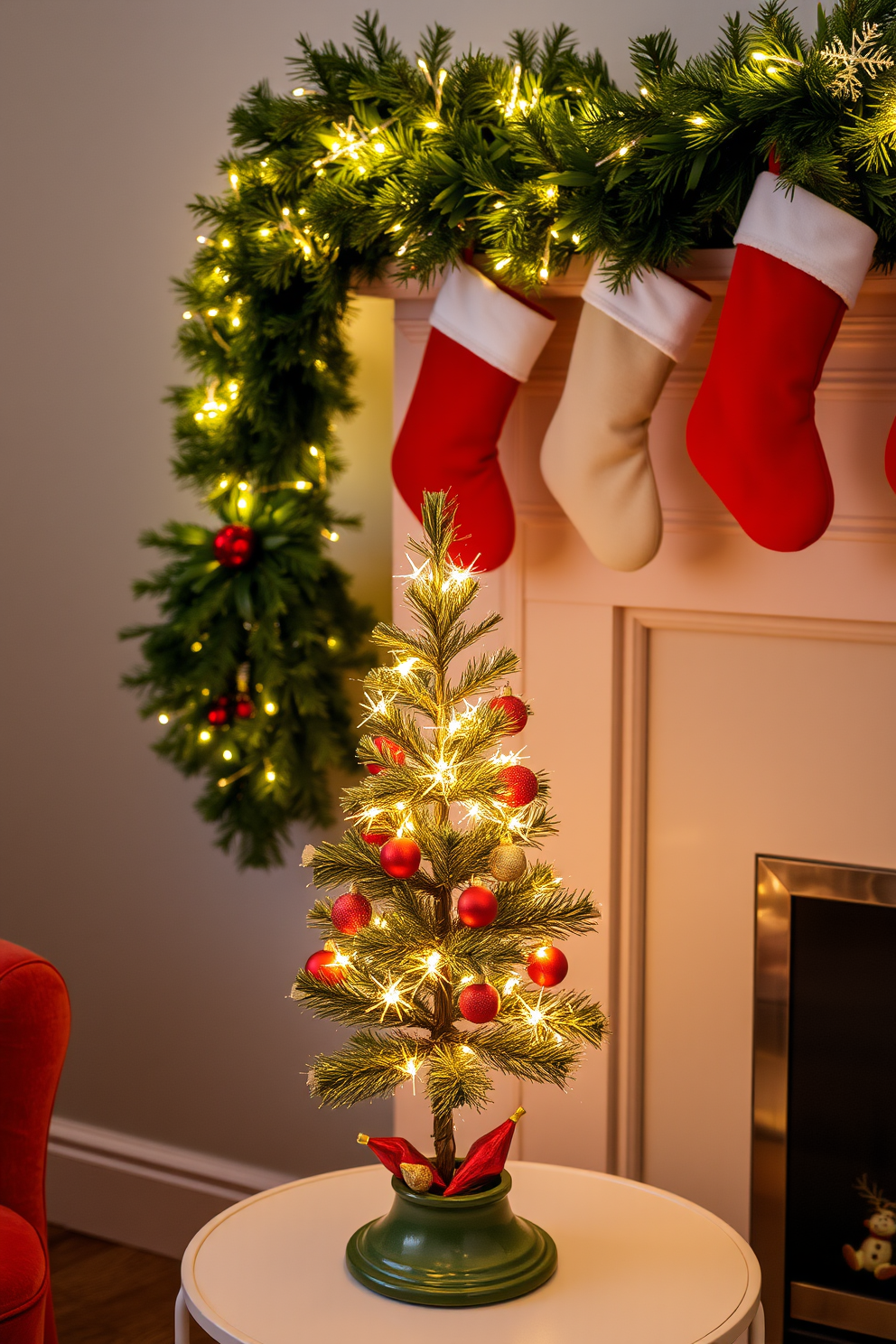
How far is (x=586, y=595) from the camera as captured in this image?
1.70 meters

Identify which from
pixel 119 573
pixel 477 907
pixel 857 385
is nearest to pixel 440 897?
pixel 477 907

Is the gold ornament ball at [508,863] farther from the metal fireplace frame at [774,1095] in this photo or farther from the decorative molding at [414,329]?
the decorative molding at [414,329]

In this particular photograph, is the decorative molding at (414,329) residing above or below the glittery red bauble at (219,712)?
above

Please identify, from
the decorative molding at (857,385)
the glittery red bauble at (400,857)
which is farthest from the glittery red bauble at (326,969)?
the decorative molding at (857,385)

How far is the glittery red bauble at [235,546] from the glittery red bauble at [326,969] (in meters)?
0.68

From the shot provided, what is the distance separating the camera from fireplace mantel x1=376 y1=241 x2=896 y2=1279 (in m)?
1.59

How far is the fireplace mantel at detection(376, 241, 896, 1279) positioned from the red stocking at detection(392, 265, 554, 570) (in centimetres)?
10

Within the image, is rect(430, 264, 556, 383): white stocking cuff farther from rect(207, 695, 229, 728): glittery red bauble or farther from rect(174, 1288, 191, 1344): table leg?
rect(174, 1288, 191, 1344): table leg

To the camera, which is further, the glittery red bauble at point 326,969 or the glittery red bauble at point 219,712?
the glittery red bauble at point 219,712

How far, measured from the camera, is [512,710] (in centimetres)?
129

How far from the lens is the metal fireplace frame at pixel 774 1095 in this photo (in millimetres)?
1655

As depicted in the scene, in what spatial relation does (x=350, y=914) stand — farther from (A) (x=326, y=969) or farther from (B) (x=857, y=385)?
(B) (x=857, y=385)

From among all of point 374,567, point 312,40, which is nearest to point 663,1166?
point 374,567

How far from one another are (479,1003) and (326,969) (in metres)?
0.17
